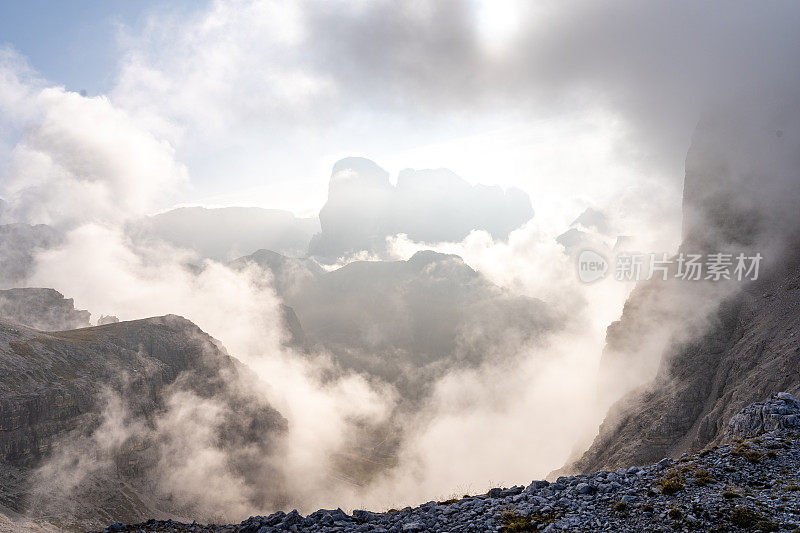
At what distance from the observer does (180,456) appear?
150m

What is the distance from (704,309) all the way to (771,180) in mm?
31912

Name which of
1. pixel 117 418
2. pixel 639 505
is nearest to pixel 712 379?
pixel 639 505

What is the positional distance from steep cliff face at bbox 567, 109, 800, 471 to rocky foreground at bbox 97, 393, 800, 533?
33.4 metres

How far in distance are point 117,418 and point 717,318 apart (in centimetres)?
17946

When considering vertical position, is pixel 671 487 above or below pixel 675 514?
above

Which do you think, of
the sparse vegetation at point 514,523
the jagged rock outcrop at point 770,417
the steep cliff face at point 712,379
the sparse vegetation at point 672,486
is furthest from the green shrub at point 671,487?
the steep cliff face at point 712,379

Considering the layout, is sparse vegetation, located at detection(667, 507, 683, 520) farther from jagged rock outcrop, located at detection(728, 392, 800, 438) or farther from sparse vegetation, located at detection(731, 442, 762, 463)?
jagged rock outcrop, located at detection(728, 392, 800, 438)

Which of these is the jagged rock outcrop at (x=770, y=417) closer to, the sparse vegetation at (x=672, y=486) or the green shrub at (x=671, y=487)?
the sparse vegetation at (x=672, y=486)

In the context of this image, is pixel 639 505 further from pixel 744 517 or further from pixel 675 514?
pixel 744 517

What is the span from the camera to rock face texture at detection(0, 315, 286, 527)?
371ft

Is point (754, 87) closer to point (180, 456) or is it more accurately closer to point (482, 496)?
point (482, 496)

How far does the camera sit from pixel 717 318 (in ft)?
252

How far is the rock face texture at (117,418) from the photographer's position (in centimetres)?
11312

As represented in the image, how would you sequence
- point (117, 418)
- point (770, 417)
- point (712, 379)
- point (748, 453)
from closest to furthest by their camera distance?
point (748, 453) → point (770, 417) → point (712, 379) → point (117, 418)
